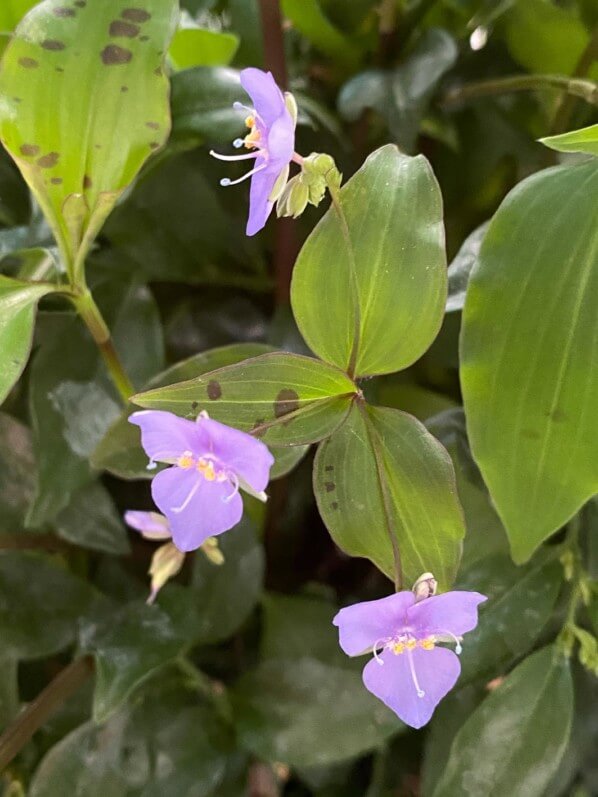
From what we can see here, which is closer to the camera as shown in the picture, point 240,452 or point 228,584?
point 240,452

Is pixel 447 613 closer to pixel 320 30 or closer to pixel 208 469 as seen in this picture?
pixel 208 469

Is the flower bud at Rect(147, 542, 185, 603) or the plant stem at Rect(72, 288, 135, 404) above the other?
the plant stem at Rect(72, 288, 135, 404)

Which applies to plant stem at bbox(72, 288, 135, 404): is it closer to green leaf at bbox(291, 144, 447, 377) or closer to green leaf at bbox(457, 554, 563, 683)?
green leaf at bbox(291, 144, 447, 377)

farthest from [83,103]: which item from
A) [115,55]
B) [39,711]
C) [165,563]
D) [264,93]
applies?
[39,711]

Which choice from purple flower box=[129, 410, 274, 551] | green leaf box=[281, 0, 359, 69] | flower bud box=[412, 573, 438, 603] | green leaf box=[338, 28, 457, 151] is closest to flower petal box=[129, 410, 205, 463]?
purple flower box=[129, 410, 274, 551]

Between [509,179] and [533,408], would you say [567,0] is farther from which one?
[533,408]

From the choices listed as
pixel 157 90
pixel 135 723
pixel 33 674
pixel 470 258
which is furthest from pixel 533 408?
pixel 33 674
